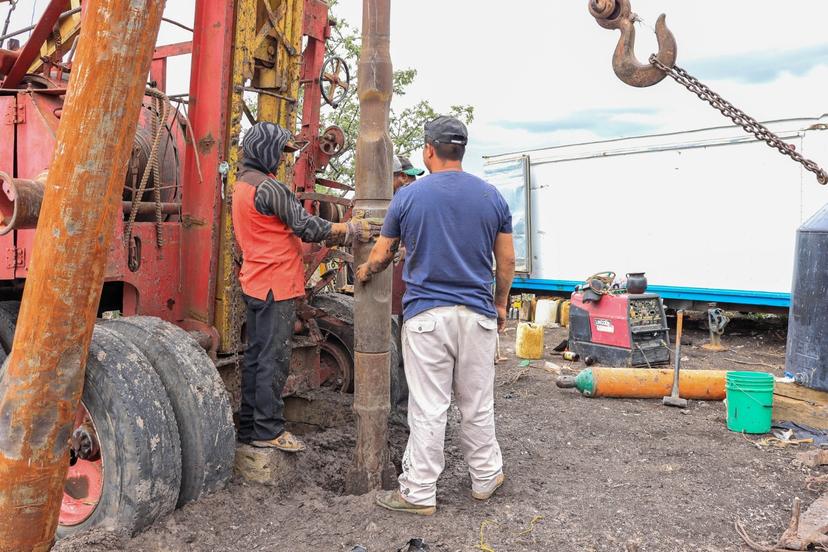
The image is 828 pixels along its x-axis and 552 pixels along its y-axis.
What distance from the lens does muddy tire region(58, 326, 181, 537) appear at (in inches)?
138

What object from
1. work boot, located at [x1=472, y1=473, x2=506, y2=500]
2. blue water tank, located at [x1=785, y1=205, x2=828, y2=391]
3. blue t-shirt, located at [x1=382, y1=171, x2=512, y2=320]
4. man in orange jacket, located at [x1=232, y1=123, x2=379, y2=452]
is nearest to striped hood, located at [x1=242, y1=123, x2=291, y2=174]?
man in orange jacket, located at [x1=232, y1=123, x2=379, y2=452]

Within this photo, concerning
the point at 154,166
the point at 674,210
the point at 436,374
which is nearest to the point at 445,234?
the point at 436,374

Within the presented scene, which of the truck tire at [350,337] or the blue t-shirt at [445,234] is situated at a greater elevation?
the blue t-shirt at [445,234]

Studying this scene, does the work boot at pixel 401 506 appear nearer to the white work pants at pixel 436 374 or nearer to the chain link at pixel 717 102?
the white work pants at pixel 436 374

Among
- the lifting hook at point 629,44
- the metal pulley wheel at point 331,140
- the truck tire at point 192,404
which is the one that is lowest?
the truck tire at point 192,404

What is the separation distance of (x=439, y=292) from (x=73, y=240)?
87.6 inches

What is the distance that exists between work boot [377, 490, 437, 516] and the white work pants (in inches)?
1.1

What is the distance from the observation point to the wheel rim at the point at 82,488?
12.3ft

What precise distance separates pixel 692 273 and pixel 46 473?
11.0m

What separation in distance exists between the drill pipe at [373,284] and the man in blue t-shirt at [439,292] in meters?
0.25

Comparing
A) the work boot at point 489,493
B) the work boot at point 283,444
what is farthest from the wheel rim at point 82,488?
the work boot at point 489,493

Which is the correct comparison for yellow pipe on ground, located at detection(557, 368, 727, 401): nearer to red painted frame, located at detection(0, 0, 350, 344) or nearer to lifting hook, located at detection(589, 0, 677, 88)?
lifting hook, located at detection(589, 0, 677, 88)

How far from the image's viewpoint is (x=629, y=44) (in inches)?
156

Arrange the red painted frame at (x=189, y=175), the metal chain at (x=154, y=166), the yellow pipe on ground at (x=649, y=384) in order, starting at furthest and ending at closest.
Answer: the yellow pipe on ground at (x=649, y=384) → the red painted frame at (x=189, y=175) → the metal chain at (x=154, y=166)
